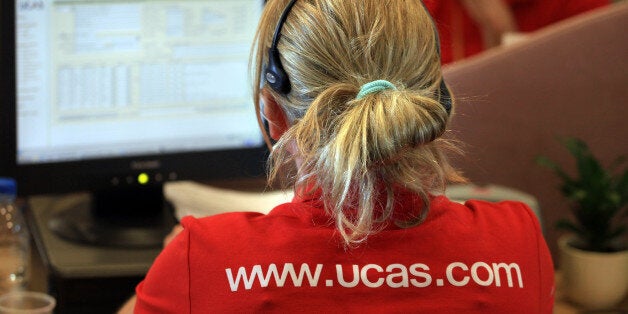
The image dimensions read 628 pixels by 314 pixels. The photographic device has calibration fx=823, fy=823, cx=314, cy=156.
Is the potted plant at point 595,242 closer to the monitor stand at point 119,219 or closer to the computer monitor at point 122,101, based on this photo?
the computer monitor at point 122,101

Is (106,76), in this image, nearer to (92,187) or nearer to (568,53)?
(92,187)

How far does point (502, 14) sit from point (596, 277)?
1.01 metres

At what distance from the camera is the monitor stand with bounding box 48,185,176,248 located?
123cm

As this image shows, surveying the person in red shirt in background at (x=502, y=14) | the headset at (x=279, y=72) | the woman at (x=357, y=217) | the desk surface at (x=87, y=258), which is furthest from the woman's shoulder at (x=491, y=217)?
the person in red shirt in background at (x=502, y=14)

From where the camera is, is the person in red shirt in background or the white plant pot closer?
the white plant pot

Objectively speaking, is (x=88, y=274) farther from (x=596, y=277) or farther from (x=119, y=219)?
(x=596, y=277)

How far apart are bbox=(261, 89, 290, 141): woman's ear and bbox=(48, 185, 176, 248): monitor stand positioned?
Answer: 424 mm

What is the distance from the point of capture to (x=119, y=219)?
4.33 feet

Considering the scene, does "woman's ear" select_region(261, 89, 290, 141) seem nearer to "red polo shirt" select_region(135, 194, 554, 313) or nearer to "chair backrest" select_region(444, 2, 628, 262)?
"red polo shirt" select_region(135, 194, 554, 313)

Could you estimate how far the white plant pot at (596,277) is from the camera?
115cm

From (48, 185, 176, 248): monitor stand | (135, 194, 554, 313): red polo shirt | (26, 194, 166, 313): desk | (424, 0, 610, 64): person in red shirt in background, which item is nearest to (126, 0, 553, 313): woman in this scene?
(135, 194, 554, 313): red polo shirt

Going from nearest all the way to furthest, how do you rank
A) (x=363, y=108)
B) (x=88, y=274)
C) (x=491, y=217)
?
(x=363, y=108) < (x=491, y=217) < (x=88, y=274)

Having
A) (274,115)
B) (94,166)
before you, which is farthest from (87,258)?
(274,115)

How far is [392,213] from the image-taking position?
2.53 feet
